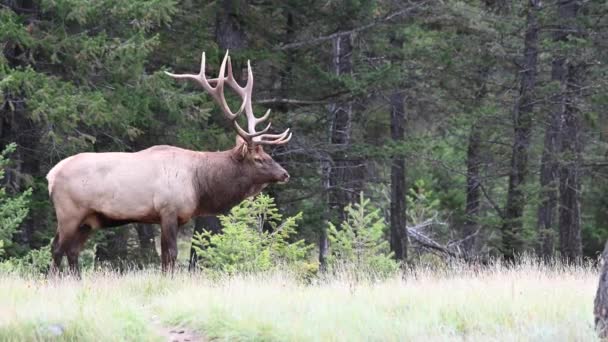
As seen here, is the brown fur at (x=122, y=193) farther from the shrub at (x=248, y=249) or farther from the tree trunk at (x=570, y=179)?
the tree trunk at (x=570, y=179)

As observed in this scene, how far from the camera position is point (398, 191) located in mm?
24703

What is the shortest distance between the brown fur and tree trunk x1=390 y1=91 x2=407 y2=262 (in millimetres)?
11878

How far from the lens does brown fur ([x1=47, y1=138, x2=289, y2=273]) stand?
38.7ft

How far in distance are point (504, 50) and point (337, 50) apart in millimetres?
4180

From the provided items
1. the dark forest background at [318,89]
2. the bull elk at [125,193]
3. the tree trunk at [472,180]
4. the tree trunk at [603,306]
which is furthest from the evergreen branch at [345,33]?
the tree trunk at [603,306]

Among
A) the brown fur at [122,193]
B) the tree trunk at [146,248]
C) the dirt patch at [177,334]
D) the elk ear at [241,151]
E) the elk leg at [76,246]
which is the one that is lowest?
the tree trunk at [146,248]

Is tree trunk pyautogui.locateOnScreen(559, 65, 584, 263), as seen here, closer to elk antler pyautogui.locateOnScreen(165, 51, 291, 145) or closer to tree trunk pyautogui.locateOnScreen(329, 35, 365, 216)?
tree trunk pyautogui.locateOnScreen(329, 35, 365, 216)

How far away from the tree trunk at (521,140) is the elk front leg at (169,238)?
10179mm

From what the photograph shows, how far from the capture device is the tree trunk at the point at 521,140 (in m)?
20.5

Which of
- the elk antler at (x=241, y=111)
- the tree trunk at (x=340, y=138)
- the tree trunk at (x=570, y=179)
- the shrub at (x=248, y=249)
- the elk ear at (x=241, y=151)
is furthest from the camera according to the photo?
the tree trunk at (x=340, y=138)

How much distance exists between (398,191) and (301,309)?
15846mm

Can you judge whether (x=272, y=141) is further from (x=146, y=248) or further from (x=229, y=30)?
(x=146, y=248)

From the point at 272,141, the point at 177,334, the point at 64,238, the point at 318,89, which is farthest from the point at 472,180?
the point at 177,334

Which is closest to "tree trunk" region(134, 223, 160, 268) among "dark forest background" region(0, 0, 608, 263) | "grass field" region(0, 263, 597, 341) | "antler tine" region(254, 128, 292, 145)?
"dark forest background" region(0, 0, 608, 263)
